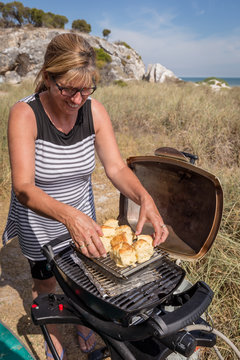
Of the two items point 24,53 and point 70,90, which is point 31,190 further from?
point 24,53

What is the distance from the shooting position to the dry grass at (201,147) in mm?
2514

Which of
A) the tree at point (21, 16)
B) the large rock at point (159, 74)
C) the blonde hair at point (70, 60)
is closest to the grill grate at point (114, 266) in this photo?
the blonde hair at point (70, 60)

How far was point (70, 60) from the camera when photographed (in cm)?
135

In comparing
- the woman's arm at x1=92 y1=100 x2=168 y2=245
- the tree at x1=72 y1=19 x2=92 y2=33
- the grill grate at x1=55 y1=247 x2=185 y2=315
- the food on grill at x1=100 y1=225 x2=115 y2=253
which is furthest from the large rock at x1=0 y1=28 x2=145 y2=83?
the grill grate at x1=55 y1=247 x2=185 y2=315

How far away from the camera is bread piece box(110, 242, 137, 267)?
1.18 m

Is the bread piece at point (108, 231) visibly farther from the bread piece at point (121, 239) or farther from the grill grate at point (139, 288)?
the grill grate at point (139, 288)

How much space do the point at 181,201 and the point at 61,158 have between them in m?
0.84

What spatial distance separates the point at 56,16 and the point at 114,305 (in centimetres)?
3044

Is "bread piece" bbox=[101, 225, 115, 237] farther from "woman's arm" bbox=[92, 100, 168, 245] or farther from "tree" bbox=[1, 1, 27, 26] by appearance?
"tree" bbox=[1, 1, 27, 26]

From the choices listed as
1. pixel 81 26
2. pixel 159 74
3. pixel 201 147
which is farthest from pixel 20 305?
pixel 81 26

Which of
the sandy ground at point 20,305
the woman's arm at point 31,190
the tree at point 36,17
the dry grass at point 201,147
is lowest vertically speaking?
the sandy ground at point 20,305

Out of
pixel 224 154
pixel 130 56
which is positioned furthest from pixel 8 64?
pixel 224 154

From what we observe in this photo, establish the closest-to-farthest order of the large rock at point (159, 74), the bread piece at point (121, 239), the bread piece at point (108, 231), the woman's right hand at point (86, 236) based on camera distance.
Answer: the woman's right hand at point (86, 236)
the bread piece at point (121, 239)
the bread piece at point (108, 231)
the large rock at point (159, 74)

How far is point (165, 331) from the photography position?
96 centimetres
